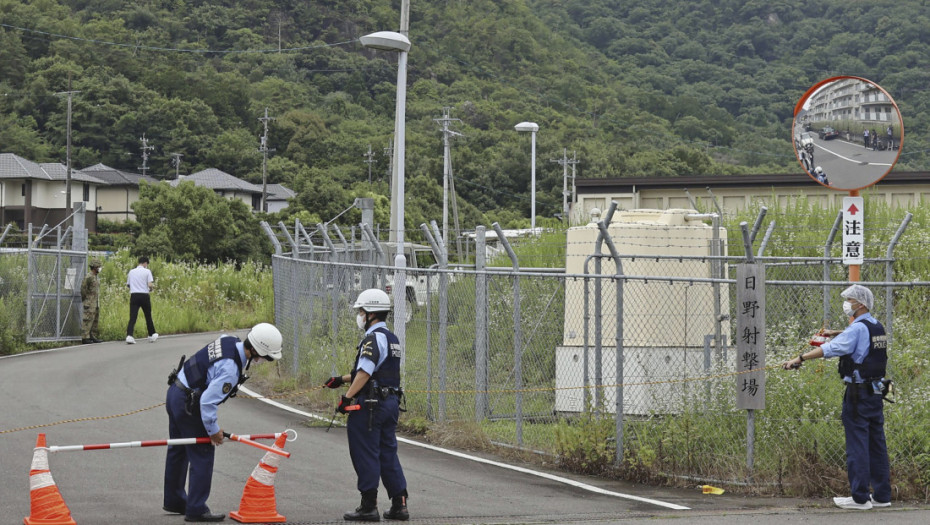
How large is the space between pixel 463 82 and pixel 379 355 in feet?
299

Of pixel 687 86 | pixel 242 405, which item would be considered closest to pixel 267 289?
pixel 242 405

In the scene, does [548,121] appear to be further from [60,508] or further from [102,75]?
[60,508]

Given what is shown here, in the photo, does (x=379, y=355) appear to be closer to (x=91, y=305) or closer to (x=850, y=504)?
(x=850, y=504)

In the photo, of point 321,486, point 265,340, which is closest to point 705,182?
point 321,486

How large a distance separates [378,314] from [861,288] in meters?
3.93

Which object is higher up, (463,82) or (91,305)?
(463,82)

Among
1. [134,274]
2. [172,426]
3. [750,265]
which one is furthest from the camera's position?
[134,274]

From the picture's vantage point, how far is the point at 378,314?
8.39 m

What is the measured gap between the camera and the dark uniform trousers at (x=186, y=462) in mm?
7934

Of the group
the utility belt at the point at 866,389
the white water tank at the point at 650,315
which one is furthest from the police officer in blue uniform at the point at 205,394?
the utility belt at the point at 866,389

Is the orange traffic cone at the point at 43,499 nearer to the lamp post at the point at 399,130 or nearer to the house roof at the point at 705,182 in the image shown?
the lamp post at the point at 399,130

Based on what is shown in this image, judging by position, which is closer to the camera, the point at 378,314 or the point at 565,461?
the point at 378,314

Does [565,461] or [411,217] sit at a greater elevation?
[411,217]

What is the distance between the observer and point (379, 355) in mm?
8203
